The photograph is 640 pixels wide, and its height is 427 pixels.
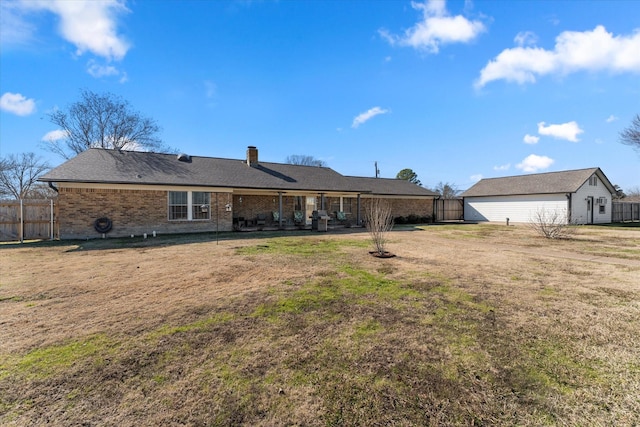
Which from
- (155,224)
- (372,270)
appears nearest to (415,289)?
(372,270)

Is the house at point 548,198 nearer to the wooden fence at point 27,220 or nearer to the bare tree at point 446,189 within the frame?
the bare tree at point 446,189

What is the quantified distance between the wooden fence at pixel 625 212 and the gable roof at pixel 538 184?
2.25m

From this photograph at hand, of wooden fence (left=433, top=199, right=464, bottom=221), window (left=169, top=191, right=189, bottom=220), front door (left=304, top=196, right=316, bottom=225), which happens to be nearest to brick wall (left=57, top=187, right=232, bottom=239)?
window (left=169, top=191, right=189, bottom=220)

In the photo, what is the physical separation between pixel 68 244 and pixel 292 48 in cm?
1359

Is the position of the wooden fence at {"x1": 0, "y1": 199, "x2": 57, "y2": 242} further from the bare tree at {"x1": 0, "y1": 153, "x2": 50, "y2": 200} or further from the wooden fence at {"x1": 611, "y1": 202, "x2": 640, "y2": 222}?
the wooden fence at {"x1": 611, "y1": 202, "x2": 640, "y2": 222}

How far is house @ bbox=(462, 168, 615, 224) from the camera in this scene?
22.5 metres

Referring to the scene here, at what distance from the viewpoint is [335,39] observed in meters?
13.5

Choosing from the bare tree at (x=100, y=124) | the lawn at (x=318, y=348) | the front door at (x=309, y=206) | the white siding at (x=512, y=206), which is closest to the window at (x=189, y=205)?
the front door at (x=309, y=206)

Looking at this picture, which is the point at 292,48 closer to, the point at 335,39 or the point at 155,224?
the point at 335,39

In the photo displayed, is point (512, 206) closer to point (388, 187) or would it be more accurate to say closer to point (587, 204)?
point (587, 204)

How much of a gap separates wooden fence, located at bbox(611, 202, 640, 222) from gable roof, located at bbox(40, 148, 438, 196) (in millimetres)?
26726

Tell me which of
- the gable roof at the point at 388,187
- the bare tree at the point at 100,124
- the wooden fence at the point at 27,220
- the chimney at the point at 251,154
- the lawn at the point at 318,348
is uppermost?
the bare tree at the point at 100,124

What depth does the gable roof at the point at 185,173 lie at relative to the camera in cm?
1356

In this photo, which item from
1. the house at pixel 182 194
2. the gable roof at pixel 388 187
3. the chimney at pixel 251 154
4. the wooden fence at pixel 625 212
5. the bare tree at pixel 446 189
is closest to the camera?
the house at pixel 182 194
